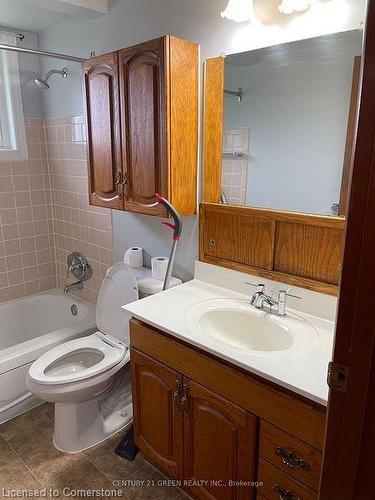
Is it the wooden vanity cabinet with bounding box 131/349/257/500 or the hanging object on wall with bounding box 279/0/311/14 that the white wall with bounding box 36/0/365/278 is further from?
the wooden vanity cabinet with bounding box 131/349/257/500

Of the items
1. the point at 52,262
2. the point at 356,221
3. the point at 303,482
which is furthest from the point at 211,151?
the point at 52,262

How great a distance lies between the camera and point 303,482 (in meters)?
1.12

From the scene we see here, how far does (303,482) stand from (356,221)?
90 centimetres

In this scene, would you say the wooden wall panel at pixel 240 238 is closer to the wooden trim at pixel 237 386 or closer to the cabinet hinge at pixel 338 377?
the wooden trim at pixel 237 386

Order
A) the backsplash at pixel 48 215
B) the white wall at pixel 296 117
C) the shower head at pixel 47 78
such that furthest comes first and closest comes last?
1. the backsplash at pixel 48 215
2. the shower head at pixel 47 78
3. the white wall at pixel 296 117

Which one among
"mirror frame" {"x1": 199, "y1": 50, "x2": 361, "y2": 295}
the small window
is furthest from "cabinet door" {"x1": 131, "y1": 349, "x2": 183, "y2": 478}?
the small window

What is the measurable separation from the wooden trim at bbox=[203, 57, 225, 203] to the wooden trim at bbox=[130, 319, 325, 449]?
0.74 metres

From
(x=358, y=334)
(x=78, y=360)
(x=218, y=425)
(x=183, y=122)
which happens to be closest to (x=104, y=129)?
(x=183, y=122)

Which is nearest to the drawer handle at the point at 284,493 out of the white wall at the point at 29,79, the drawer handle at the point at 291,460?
the drawer handle at the point at 291,460

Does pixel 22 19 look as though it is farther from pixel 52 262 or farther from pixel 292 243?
pixel 292 243

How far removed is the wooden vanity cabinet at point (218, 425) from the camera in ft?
3.64

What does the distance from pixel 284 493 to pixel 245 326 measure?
614 millimetres

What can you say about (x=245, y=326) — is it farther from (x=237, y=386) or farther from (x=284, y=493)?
(x=284, y=493)

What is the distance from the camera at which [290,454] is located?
113cm
